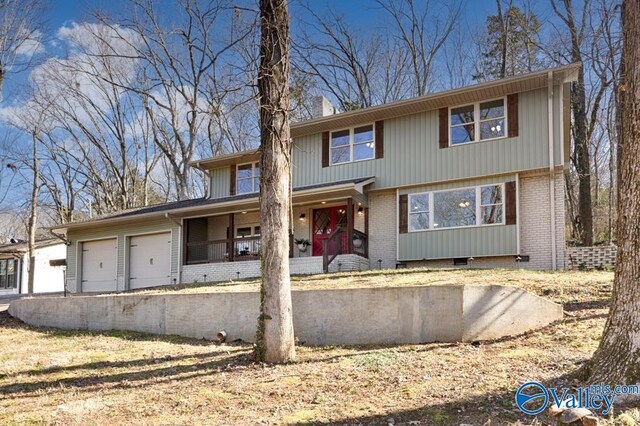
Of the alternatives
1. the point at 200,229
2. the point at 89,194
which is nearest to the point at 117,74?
the point at 89,194

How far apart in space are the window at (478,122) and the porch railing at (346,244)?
150 inches

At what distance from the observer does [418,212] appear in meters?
14.9

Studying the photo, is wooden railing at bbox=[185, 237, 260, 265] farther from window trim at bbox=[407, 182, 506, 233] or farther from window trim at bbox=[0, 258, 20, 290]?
window trim at bbox=[0, 258, 20, 290]

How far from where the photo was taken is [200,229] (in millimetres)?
19156

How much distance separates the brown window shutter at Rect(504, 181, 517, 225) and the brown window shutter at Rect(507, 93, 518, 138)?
1343 millimetres

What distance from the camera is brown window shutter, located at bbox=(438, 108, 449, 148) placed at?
14666 mm

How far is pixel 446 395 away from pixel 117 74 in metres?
28.6

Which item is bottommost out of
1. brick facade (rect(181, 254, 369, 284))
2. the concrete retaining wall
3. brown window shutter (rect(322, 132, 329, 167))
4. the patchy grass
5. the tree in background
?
the patchy grass

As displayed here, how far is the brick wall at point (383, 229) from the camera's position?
15.3 metres

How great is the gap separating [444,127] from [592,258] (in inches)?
202

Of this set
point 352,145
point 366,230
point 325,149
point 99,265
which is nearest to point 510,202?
point 366,230

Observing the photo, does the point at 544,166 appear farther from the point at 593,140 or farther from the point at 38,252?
the point at 38,252

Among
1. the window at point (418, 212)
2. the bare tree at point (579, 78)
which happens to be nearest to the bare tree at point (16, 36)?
the window at point (418, 212)

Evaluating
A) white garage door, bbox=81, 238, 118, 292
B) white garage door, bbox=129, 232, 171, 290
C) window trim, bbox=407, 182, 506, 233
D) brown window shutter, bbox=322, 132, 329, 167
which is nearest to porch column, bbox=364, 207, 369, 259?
window trim, bbox=407, 182, 506, 233
